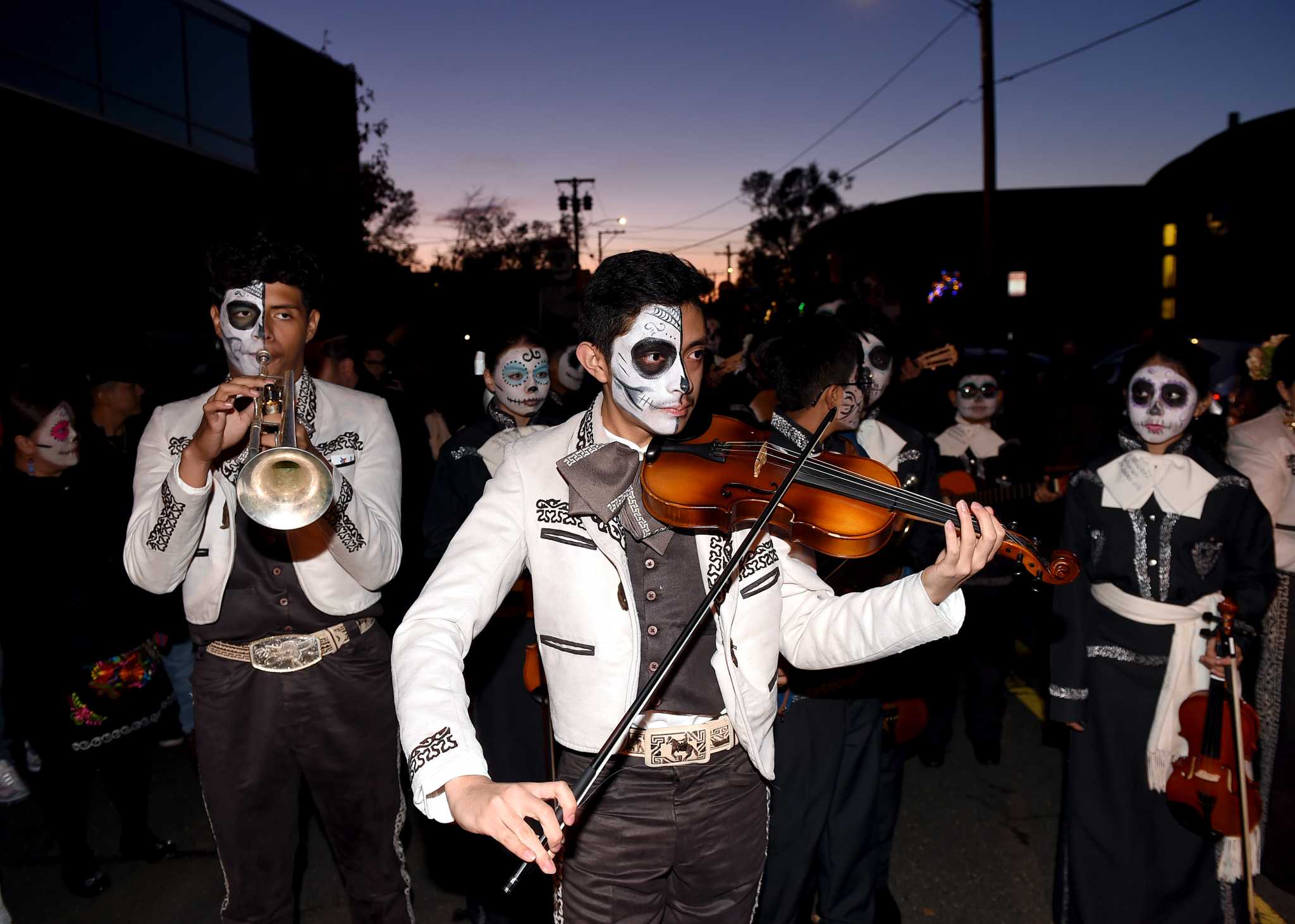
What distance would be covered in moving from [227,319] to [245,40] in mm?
19100

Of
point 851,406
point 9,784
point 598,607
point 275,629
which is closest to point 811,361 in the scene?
point 851,406

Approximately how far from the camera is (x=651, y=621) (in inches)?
87.0

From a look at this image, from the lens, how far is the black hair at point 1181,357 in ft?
11.5

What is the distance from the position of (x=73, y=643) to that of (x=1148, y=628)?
15.6 feet

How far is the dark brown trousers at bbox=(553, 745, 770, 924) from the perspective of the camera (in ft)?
7.04

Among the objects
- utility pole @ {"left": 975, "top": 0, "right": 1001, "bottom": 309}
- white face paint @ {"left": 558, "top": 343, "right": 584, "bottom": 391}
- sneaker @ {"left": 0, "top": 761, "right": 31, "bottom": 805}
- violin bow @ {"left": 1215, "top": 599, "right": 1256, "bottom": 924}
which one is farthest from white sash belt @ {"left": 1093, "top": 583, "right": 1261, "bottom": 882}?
utility pole @ {"left": 975, "top": 0, "right": 1001, "bottom": 309}

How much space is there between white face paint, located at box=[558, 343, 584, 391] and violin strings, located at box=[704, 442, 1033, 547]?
3.20 m

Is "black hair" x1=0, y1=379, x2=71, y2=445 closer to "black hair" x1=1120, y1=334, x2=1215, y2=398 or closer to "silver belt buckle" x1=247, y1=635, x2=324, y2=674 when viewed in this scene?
"silver belt buckle" x1=247, y1=635, x2=324, y2=674

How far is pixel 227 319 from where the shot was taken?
9.39 ft

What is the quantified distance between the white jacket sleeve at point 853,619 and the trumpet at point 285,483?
4.07ft

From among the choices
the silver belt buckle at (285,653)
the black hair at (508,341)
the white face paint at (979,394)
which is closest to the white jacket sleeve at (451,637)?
the silver belt buckle at (285,653)

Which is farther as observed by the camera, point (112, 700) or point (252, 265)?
point (112, 700)

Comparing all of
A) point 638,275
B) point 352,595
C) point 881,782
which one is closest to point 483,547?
point 638,275

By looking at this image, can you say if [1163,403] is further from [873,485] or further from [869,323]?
[873,485]
